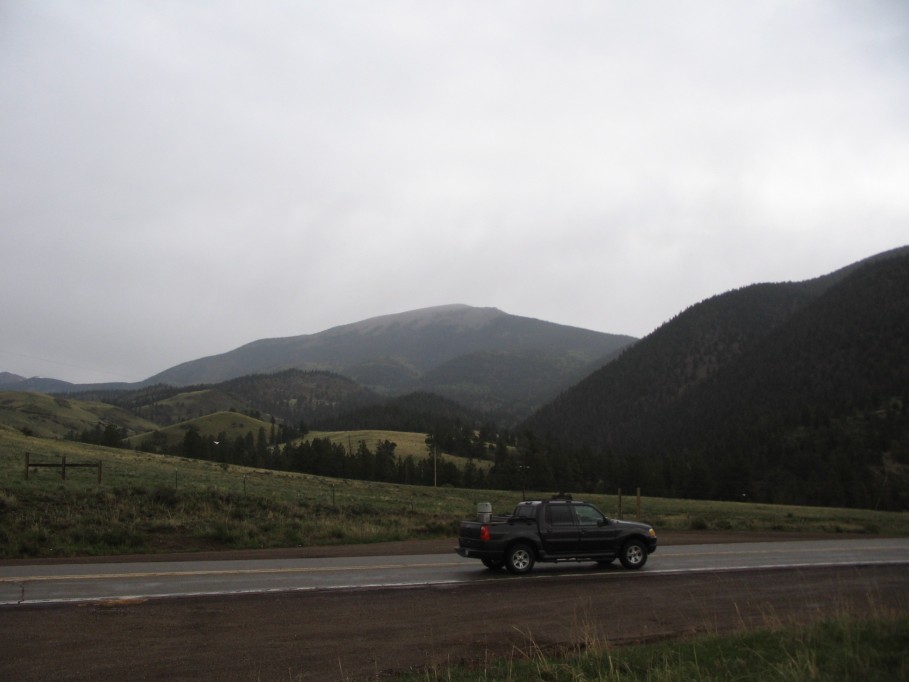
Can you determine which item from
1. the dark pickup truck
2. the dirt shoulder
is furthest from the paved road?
the dirt shoulder

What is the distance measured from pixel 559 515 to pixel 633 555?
2133mm

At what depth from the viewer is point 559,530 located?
56.2ft

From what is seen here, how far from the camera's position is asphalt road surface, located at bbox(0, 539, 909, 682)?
8.98 meters

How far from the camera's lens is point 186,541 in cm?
2305

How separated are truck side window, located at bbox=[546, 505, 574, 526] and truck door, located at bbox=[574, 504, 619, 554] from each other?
0.25 meters

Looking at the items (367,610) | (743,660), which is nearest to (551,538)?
(367,610)

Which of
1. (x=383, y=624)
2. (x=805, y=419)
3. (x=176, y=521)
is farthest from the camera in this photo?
(x=805, y=419)

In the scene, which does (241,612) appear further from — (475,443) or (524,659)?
(475,443)

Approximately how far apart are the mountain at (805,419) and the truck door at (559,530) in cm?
6711

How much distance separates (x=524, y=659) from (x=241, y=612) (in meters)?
5.48

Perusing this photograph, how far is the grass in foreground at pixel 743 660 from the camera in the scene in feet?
21.9

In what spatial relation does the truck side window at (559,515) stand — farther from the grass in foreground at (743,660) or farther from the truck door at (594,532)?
the grass in foreground at (743,660)

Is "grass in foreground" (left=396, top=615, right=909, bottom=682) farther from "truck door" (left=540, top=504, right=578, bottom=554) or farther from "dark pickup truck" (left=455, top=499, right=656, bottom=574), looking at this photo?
"truck door" (left=540, top=504, right=578, bottom=554)

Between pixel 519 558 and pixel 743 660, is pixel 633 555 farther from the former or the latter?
pixel 743 660
